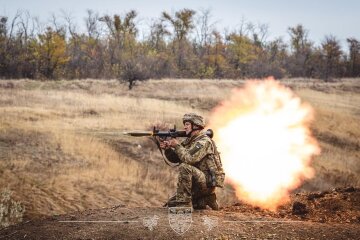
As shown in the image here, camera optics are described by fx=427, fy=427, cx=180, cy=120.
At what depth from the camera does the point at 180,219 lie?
6.21 m

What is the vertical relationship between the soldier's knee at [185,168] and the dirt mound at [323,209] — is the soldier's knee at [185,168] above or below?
above

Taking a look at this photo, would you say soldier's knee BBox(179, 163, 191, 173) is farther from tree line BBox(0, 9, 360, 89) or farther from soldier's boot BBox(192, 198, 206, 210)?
tree line BBox(0, 9, 360, 89)

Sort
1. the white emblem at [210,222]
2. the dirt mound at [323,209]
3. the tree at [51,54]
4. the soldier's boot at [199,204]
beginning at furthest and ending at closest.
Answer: the tree at [51,54], the dirt mound at [323,209], the soldier's boot at [199,204], the white emblem at [210,222]

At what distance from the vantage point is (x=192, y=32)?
77.2m

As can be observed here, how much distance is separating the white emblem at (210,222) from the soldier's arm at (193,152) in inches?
34.7

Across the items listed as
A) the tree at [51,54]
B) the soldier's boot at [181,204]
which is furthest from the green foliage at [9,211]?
the tree at [51,54]

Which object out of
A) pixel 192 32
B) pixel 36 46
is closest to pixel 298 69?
pixel 192 32

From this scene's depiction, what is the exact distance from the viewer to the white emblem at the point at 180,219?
591 centimetres

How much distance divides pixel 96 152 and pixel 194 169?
31.0 ft

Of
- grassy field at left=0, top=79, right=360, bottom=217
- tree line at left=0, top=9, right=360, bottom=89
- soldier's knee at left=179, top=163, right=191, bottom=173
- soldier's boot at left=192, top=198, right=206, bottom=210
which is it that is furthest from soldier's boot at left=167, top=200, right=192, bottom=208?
tree line at left=0, top=9, right=360, bottom=89

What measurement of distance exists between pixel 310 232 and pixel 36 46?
49.8m

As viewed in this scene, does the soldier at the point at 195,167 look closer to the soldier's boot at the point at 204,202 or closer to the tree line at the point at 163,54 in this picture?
the soldier's boot at the point at 204,202

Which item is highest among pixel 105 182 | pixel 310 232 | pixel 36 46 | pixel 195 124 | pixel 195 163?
pixel 36 46

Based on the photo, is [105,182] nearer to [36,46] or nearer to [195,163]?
[195,163]
